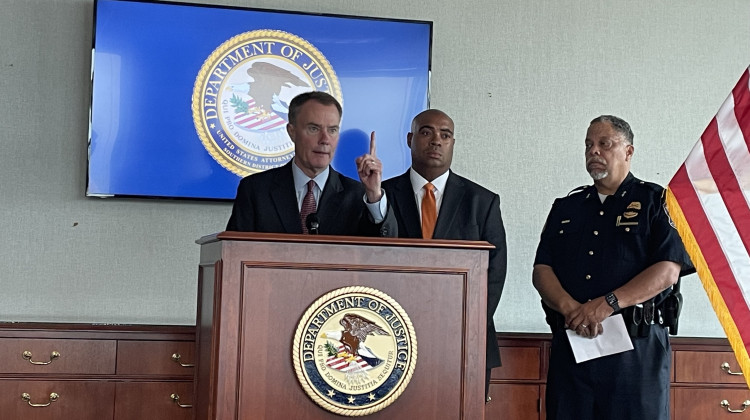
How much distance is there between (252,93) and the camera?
452cm

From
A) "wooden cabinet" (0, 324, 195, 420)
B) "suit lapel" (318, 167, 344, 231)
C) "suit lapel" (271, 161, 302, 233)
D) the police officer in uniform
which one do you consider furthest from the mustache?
"wooden cabinet" (0, 324, 195, 420)

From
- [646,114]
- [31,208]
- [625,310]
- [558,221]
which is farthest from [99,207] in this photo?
[646,114]

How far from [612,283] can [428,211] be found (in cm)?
71

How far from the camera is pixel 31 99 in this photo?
441 cm

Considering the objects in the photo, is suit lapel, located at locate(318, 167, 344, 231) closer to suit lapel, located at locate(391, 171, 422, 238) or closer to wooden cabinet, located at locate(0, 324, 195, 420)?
suit lapel, located at locate(391, 171, 422, 238)

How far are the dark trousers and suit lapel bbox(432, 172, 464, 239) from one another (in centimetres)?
63

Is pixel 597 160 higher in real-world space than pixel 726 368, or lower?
higher

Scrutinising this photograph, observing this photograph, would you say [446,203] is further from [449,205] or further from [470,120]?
[470,120]

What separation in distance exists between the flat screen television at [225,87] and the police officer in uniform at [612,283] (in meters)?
1.11

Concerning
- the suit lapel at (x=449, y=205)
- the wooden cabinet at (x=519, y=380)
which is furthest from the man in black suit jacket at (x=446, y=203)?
the wooden cabinet at (x=519, y=380)

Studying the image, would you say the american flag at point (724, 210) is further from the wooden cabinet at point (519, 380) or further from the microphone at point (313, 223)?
the wooden cabinet at point (519, 380)

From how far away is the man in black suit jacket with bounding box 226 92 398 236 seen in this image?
10.00ft

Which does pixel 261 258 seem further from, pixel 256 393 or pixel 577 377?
pixel 577 377

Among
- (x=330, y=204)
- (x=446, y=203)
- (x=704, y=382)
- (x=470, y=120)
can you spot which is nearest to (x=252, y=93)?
(x=470, y=120)
